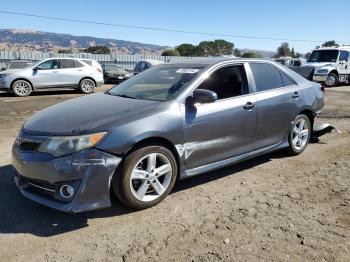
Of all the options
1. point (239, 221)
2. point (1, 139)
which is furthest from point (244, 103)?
point (1, 139)

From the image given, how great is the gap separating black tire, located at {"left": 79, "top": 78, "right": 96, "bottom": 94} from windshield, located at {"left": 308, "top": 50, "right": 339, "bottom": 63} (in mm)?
12543

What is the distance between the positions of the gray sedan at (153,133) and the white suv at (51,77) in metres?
11.3

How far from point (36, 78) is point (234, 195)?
13.1m

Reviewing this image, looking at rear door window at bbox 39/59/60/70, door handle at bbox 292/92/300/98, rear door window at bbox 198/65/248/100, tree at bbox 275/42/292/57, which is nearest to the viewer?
rear door window at bbox 198/65/248/100

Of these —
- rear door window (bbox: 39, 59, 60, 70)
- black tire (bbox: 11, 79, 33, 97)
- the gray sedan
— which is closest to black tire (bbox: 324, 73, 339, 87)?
rear door window (bbox: 39, 59, 60, 70)

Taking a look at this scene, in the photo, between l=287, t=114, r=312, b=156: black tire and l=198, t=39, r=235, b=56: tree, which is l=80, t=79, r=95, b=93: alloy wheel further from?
l=198, t=39, r=235, b=56: tree

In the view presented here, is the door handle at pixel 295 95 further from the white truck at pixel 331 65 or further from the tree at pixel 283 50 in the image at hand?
the tree at pixel 283 50

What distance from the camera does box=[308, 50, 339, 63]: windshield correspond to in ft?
69.7

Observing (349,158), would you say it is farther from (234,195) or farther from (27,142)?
(27,142)

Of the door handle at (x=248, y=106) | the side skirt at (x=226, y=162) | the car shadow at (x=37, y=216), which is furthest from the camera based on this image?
the door handle at (x=248, y=106)

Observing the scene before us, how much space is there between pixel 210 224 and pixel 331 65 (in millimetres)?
19404

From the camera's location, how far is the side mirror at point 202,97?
4.24 metres

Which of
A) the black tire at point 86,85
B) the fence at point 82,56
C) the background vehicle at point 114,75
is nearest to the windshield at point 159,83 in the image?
the black tire at point 86,85

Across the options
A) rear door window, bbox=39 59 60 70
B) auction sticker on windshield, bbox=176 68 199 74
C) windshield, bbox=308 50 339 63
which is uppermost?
windshield, bbox=308 50 339 63
